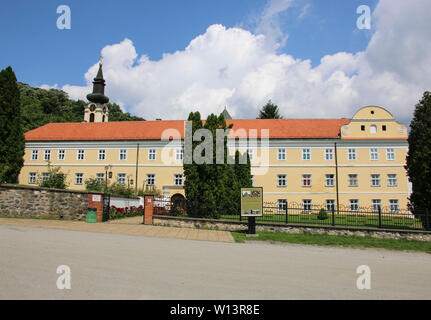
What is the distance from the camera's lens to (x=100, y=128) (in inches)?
1499

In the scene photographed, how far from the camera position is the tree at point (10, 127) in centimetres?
2373

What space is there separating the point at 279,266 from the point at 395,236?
9.85 meters

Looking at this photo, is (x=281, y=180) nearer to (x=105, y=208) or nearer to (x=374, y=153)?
(x=374, y=153)

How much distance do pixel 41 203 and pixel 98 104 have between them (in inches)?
1433

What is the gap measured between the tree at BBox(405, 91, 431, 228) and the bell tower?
44.1 m

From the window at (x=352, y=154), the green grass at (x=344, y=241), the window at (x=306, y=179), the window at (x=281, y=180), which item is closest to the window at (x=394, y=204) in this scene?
the window at (x=352, y=154)

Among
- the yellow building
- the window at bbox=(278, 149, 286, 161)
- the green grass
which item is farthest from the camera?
the window at bbox=(278, 149, 286, 161)

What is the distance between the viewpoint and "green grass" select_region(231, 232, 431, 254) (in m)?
12.5

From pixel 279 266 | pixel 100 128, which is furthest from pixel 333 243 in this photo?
pixel 100 128

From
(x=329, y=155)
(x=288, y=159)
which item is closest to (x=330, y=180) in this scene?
(x=329, y=155)

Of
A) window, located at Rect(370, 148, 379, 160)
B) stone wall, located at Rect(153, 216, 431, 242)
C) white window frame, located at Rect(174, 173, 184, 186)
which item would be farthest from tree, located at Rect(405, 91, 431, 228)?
white window frame, located at Rect(174, 173, 184, 186)

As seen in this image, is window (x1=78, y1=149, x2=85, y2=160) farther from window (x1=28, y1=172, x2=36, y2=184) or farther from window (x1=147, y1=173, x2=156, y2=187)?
window (x1=147, y1=173, x2=156, y2=187)

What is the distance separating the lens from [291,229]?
1512cm
